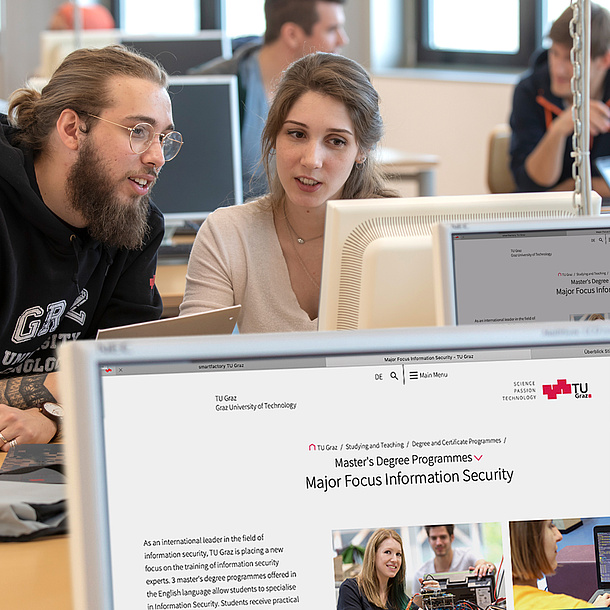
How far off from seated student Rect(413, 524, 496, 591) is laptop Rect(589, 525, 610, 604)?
0.09 metres

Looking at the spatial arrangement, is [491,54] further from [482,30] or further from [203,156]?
[203,156]

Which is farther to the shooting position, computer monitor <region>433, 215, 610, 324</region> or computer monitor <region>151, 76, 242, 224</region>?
computer monitor <region>151, 76, 242, 224</region>

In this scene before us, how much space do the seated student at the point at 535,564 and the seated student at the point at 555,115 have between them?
2.57 meters

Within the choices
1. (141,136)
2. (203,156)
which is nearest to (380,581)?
(141,136)

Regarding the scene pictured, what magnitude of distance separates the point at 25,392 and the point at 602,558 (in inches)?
41.8

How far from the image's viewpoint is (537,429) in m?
0.66

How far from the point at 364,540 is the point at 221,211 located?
1182mm

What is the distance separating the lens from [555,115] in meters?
3.31

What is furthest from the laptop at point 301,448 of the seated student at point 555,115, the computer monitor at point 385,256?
the seated student at point 555,115

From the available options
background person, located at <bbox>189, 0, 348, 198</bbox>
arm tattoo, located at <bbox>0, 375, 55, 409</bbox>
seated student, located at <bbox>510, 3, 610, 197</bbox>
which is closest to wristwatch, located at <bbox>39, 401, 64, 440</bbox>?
arm tattoo, located at <bbox>0, 375, 55, 409</bbox>

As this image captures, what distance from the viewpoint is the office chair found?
3.60m

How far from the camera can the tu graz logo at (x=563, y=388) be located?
2.16 feet

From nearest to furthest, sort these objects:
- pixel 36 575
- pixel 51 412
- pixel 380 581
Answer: pixel 380 581 → pixel 36 575 → pixel 51 412

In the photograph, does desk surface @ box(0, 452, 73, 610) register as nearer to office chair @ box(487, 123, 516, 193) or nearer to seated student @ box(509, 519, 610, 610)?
seated student @ box(509, 519, 610, 610)
